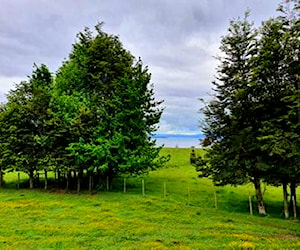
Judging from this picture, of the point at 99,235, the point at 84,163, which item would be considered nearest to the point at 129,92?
the point at 84,163

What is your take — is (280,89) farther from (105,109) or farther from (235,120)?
(105,109)

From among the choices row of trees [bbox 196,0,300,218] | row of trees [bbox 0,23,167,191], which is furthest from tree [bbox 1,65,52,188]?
row of trees [bbox 196,0,300,218]

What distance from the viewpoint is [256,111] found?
31.7m

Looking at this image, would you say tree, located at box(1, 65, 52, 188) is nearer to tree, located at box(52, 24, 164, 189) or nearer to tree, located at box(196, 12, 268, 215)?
tree, located at box(52, 24, 164, 189)

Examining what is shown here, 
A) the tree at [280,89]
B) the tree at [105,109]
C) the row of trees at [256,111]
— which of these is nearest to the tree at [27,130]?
the tree at [105,109]

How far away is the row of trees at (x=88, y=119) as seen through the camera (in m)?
39.2

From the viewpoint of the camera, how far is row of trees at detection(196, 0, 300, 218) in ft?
93.5

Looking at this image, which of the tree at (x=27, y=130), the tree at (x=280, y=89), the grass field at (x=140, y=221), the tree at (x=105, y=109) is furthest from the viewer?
the tree at (x=27, y=130)

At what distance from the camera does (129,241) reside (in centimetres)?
1962

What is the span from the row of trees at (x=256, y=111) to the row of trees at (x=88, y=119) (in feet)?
31.4

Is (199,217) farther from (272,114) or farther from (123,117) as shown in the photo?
(123,117)

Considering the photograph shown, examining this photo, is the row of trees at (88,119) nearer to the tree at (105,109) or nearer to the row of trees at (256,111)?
the tree at (105,109)

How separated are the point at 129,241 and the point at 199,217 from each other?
965 cm

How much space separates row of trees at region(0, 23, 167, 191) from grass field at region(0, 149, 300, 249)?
12.6 ft
